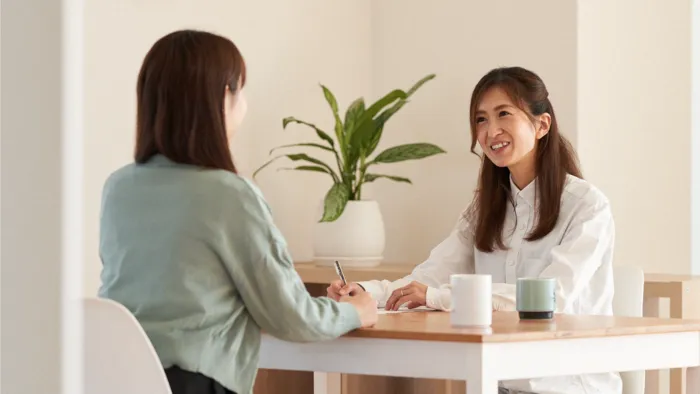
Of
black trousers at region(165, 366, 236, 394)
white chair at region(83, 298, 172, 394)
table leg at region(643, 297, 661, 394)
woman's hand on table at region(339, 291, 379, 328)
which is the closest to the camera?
white chair at region(83, 298, 172, 394)

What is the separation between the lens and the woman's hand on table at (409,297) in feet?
7.64

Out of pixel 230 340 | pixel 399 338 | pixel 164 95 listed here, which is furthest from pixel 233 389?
pixel 164 95

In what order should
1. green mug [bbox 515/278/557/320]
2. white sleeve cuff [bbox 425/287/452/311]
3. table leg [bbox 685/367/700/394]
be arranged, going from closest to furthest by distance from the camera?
green mug [bbox 515/278/557/320], table leg [bbox 685/367/700/394], white sleeve cuff [bbox 425/287/452/311]

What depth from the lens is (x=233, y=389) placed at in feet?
5.47

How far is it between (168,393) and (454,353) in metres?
0.49

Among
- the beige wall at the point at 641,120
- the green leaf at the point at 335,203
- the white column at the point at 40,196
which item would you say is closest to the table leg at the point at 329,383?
the green leaf at the point at 335,203

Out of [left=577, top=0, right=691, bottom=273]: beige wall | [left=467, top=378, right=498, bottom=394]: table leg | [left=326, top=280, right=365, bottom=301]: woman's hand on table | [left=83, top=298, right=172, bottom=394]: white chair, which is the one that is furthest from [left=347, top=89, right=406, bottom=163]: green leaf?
[left=83, top=298, right=172, bottom=394]: white chair

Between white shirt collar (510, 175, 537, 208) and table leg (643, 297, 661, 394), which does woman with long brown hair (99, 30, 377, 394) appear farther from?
table leg (643, 297, 661, 394)

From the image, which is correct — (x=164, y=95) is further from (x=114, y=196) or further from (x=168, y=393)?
(x=168, y=393)

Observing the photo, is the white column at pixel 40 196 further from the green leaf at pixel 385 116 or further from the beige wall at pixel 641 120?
the beige wall at pixel 641 120

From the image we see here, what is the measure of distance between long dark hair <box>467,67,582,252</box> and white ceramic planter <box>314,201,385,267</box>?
0.81 meters

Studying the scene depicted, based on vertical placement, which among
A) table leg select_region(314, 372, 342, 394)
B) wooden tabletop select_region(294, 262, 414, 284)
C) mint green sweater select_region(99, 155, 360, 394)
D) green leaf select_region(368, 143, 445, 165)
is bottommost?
table leg select_region(314, 372, 342, 394)

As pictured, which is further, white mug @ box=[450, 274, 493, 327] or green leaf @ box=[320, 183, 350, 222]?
green leaf @ box=[320, 183, 350, 222]

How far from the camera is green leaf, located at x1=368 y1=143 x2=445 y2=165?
11.6 feet
